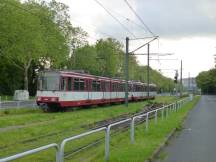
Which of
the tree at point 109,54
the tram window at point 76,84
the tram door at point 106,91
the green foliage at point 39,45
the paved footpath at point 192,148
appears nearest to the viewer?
the paved footpath at point 192,148

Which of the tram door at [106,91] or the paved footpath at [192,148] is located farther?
the tram door at [106,91]

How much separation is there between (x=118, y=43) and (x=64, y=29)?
2980 centimetres

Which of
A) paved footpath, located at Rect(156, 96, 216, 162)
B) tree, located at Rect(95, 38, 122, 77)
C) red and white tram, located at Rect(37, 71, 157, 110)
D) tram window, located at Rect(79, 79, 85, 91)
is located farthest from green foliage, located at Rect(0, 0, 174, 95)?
paved footpath, located at Rect(156, 96, 216, 162)

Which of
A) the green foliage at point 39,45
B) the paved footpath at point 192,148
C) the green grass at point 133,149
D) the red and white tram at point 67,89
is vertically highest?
the green foliage at point 39,45

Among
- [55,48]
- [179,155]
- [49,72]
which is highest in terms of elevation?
[55,48]

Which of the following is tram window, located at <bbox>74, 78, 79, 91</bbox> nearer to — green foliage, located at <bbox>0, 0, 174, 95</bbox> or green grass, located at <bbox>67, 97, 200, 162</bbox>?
green foliage, located at <bbox>0, 0, 174, 95</bbox>

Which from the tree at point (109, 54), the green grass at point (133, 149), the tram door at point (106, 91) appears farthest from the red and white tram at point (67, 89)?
the tree at point (109, 54)

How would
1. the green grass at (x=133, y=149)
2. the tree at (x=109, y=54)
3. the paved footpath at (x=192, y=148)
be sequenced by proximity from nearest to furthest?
the green grass at (x=133, y=149)
the paved footpath at (x=192, y=148)
the tree at (x=109, y=54)

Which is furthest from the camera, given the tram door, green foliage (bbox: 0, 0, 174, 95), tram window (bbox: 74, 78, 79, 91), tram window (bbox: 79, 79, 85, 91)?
green foliage (bbox: 0, 0, 174, 95)

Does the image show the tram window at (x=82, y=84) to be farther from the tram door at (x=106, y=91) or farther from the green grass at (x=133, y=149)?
the green grass at (x=133, y=149)

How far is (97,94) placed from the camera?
4494 cm

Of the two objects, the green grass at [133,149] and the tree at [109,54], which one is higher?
the tree at [109,54]

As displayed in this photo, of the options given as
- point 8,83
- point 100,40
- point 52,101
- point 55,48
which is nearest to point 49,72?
point 52,101

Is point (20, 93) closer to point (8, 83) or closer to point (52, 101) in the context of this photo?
point (8, 83)
